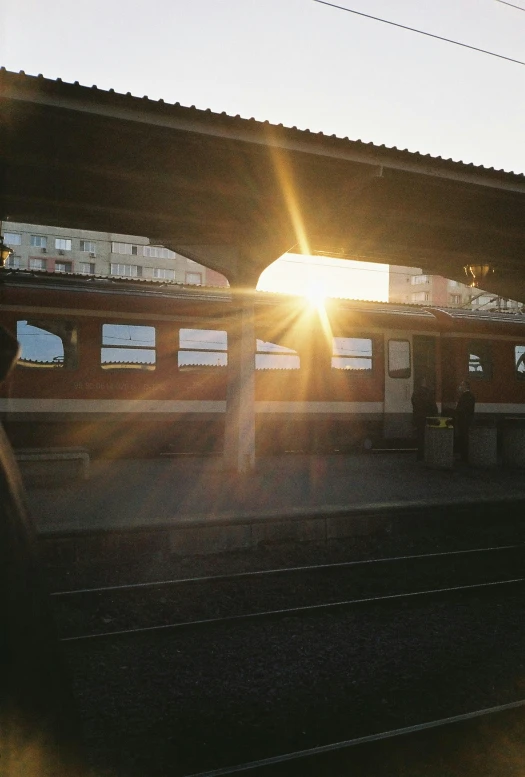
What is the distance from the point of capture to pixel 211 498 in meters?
8.52

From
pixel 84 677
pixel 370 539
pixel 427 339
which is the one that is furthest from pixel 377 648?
pixel 427 339

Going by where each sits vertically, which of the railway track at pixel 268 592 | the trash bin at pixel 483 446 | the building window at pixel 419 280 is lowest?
the railway track at pixel 268 592

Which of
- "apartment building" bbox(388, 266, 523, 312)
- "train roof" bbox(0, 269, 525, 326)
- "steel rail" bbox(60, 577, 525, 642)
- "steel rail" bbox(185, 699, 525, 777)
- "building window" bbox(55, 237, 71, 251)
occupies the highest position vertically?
"building window" bbox(55, 237, 71, 251)

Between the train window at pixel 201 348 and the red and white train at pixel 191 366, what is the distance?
21 millimetres

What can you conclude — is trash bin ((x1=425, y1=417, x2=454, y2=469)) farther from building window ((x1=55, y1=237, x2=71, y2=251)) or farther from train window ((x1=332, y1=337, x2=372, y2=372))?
building window ((x1=55, y1=237, x2=71, y2=251))

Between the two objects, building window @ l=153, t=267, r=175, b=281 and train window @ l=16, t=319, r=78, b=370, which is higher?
building window @ l=153, t=267, r=175, b=281

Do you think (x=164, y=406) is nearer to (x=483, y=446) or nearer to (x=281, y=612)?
(x=483, y=446)

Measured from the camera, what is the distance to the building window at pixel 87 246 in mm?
62753

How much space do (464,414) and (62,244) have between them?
184 ft

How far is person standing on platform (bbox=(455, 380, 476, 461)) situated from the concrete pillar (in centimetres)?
496

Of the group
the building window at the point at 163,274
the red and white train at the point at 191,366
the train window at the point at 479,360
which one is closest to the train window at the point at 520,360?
the train window at the point at 479,360

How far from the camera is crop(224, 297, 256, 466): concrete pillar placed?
34.1 feet

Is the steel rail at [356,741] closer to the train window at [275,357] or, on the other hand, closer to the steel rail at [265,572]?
the steel rail at [265,572]

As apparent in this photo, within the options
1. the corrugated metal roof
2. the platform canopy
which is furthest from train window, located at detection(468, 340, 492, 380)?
the corrugated metal roof
